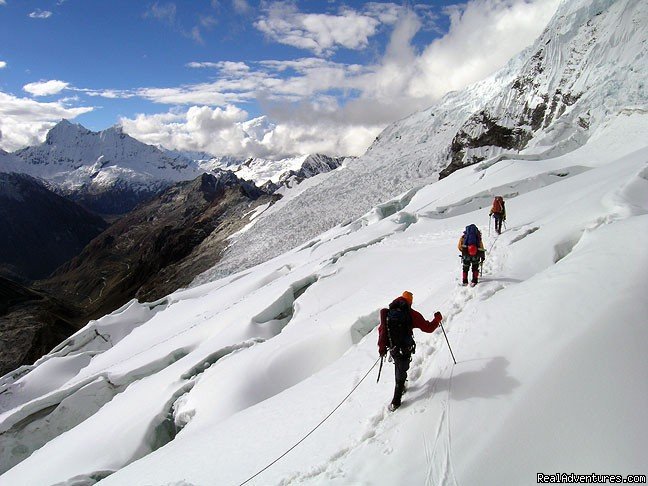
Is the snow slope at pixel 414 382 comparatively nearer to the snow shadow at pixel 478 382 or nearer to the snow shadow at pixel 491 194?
the snow shadow at pixel 478 382

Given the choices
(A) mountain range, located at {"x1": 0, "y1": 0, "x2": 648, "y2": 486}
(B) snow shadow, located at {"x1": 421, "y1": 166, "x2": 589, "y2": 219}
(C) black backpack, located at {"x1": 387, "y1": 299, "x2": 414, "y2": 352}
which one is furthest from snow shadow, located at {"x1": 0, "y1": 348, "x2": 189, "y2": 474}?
(B) snow shadow, located at {"x1": 421, "y1": 166, "x2": 589, "y2": 219}

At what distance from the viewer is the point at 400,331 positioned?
27.0 feet

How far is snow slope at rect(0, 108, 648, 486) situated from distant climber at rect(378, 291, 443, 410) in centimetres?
81

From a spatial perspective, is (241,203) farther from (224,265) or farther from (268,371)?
(268,371)

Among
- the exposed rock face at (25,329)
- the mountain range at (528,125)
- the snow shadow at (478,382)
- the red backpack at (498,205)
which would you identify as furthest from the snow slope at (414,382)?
the exposed rock face at (25,329)

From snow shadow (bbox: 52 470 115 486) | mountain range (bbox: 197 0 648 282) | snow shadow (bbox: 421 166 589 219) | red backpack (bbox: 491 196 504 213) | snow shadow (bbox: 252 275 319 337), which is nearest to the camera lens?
snow shadow (bbox: 52 470 115 486)

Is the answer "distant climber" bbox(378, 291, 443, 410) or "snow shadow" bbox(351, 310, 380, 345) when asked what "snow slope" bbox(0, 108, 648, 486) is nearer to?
"snow shadow" bbox(351, 310, 380, 345)

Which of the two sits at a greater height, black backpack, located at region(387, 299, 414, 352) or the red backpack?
the red backpack

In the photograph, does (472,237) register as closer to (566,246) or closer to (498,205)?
(566,246)

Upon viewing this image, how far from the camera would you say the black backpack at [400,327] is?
8.23 m

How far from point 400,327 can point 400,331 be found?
0.27 feet

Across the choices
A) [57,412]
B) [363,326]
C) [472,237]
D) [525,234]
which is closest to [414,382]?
[472,237]

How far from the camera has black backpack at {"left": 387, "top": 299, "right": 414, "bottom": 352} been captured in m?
8.23

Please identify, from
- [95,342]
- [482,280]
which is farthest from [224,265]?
[482,280]
